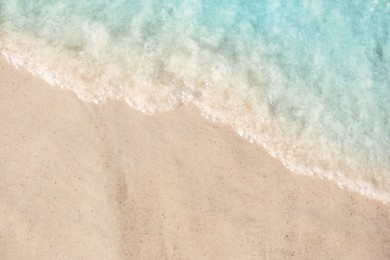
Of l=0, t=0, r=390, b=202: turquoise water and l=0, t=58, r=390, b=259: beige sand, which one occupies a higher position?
l=0, t=0, r=390, b=202: turquoise water

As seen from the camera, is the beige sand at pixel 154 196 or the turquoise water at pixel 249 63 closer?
the beige sand at pixel 154 196

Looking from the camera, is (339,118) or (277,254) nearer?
(277,254)

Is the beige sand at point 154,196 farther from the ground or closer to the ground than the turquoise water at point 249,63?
closer to the ground

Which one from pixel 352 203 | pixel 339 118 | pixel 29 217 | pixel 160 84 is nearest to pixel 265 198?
pixel 352 203

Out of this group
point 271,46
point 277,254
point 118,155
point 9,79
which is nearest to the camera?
point 277,254

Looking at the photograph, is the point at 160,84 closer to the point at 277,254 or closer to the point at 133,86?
the point at 133,86
